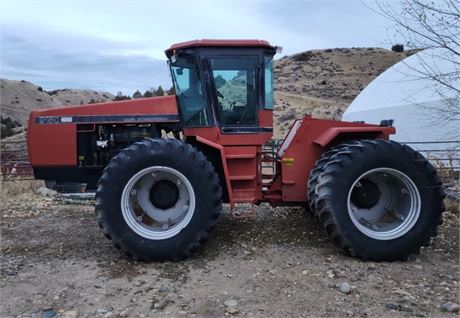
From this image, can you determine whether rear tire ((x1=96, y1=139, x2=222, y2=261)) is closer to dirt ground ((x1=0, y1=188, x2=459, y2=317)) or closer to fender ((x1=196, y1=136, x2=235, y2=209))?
dirt ground ((x1=0, y1=188, x2=459, y2=317))

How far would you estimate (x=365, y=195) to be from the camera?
5.72 metres

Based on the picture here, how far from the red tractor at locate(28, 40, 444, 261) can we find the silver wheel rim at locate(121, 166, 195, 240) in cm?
1

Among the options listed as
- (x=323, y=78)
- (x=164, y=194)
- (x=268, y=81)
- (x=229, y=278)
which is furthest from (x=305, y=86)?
(x=229, y=278)

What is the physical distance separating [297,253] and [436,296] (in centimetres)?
153

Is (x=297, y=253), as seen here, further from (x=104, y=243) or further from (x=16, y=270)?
(x=16, y=270)

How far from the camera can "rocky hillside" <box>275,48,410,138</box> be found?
145ft

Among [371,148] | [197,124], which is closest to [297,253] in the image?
[371,148]

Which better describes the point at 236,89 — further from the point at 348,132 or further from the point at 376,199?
the point at 376,199

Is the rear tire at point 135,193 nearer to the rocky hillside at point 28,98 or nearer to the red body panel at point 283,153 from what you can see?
the red body panel at point 283,153

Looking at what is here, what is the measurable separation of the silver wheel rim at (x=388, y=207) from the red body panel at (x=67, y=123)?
2364 mm

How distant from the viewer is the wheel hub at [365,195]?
18.7 feet

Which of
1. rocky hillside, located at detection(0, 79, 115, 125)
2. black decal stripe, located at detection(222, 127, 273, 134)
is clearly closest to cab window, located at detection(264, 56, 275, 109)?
black decal stripe, located at detection(222, 127, 273, 134)

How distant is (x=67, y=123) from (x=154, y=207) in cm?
146

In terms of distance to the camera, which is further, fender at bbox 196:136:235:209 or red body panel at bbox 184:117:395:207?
red body panel at bbox 184:117:395:207
